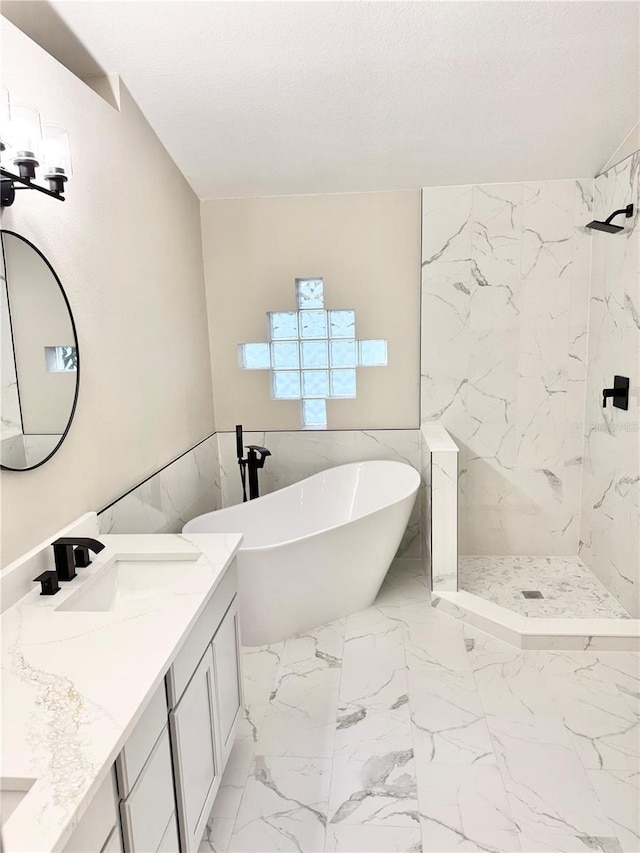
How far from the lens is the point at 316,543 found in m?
2.63

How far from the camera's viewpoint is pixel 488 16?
2.14 metres

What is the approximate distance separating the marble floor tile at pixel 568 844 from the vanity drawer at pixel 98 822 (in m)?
1.23

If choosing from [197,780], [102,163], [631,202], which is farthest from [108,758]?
[631,202]

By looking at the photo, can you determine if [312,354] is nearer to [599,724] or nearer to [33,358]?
[33,358]

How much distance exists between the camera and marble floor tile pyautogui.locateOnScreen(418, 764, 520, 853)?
1668 mm

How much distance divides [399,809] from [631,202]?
9.34ft

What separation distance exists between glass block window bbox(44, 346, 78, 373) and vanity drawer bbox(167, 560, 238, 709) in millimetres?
876

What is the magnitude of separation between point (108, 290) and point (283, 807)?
196 cm

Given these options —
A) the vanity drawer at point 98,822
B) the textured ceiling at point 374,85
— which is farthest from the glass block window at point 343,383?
the vanity drawer at point 98,822

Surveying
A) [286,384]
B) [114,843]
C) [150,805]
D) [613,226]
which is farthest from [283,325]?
[114,843]

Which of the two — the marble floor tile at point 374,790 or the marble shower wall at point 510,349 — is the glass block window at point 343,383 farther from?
the marble floor tile at point 374,790

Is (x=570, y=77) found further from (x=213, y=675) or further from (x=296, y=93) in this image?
(x=213, y=675)

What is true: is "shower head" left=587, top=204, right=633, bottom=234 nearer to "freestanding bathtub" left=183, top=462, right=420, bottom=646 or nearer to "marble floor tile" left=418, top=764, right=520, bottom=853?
"freestanding bathtub" left=183, top=462, right=420, bottom=646

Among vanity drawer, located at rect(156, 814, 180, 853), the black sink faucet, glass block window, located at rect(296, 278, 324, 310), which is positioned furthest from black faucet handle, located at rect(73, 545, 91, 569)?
glass block window, located at rect(296, 278, 324, 310)
